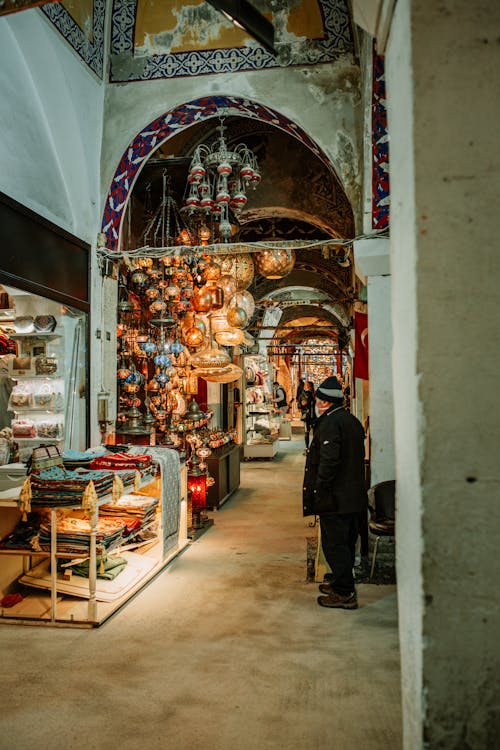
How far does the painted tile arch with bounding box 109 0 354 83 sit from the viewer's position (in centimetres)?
606

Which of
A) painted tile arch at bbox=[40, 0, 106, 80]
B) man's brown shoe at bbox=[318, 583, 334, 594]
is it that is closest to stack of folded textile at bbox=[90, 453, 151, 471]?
man's brown shoe at bbox=[318, 583, 334, 594]

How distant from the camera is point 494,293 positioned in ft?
4.46

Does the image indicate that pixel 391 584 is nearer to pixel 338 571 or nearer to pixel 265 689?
pixel 338 571

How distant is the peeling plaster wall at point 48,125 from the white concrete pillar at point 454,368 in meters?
4.01

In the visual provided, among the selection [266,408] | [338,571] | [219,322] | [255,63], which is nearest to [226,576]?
[338,571]

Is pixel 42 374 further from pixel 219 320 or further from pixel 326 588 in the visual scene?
pixel 326 588

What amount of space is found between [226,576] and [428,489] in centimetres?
398

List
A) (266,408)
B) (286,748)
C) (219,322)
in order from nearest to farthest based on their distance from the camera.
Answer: (286,748), (219,322), (266,408)

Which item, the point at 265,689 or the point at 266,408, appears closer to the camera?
the point at 265,689

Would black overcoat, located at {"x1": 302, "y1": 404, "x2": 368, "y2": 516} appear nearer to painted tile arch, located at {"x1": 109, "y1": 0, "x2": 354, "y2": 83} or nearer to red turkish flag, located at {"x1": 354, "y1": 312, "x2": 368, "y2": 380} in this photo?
red turkish flag, located at {"x1": 354, "y1": 312, "x2": 368, "y2": 380}

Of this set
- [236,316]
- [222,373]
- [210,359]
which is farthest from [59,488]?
[236,316]

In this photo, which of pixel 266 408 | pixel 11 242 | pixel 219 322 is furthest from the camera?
pixel 266 408

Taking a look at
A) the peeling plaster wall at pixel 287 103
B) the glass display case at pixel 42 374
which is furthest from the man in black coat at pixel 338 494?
the glass display case at pixel 42 374

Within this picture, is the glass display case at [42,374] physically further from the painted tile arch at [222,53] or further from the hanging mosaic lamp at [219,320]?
the painted tile arch at [222,53]
